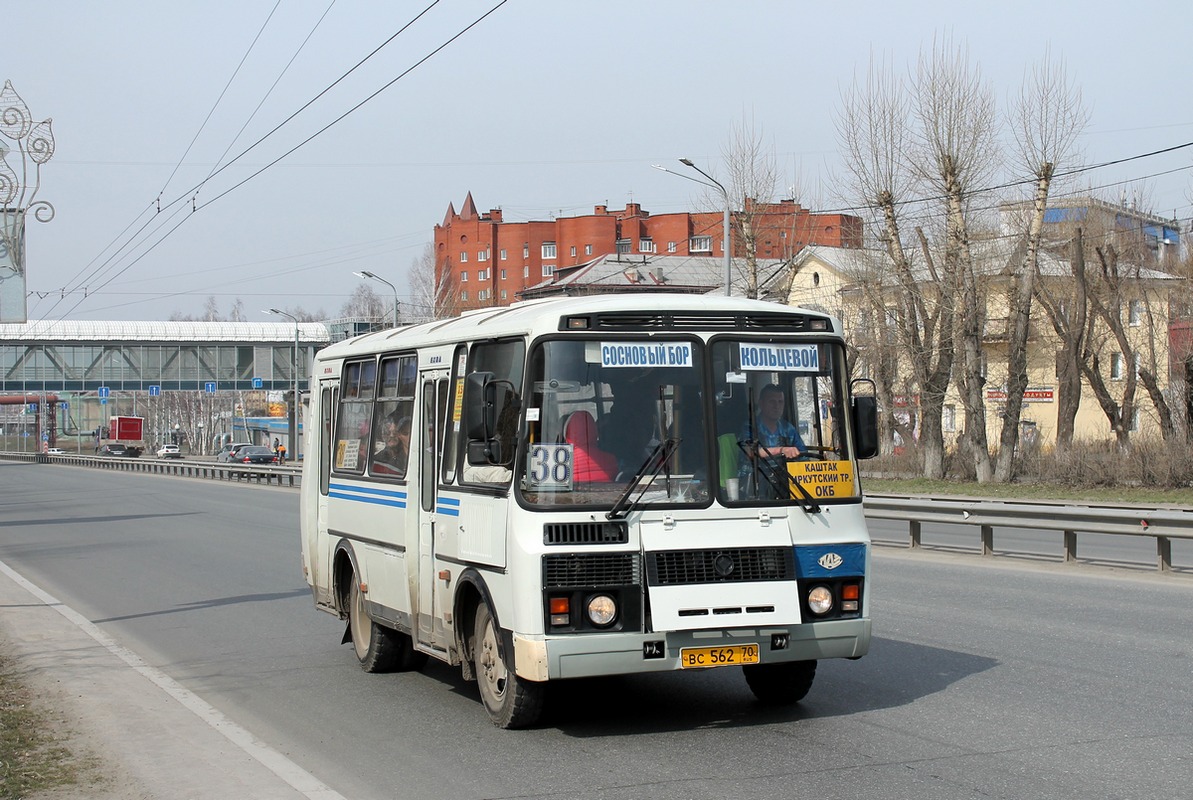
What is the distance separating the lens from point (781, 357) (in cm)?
793

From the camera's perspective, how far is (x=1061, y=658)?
9758 mm

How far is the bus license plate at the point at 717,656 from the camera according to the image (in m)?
7.33

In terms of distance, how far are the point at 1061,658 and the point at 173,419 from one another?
14057 centimetres

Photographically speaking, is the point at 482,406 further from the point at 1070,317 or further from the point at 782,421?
the point at 1070,317

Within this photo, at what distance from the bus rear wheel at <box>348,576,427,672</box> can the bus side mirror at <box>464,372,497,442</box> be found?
3.07m

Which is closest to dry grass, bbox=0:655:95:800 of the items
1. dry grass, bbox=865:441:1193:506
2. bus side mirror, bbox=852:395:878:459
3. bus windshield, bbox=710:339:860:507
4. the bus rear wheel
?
the bus rear wheel

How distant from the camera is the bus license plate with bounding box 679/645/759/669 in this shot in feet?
24.1

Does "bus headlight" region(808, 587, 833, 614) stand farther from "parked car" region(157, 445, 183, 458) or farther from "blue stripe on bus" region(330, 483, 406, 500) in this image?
"parked car" region(157, 445, 183, 458)

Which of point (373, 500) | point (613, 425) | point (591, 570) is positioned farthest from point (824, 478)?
point (373, 500)

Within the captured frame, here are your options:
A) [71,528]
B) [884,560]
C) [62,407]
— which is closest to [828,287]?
[71,528]

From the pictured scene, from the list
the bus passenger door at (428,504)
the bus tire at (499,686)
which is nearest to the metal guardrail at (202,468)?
the bus passenger door at (428,504)

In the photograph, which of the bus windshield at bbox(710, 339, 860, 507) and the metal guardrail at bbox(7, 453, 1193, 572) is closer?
the bus windshield at bbox(710, 339, 860, 507)

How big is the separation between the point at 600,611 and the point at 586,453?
2.86 feet

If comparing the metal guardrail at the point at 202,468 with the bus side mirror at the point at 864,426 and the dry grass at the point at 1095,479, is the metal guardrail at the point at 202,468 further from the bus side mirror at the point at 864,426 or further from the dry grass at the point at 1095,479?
the bus side mirror at the point at 864,426
